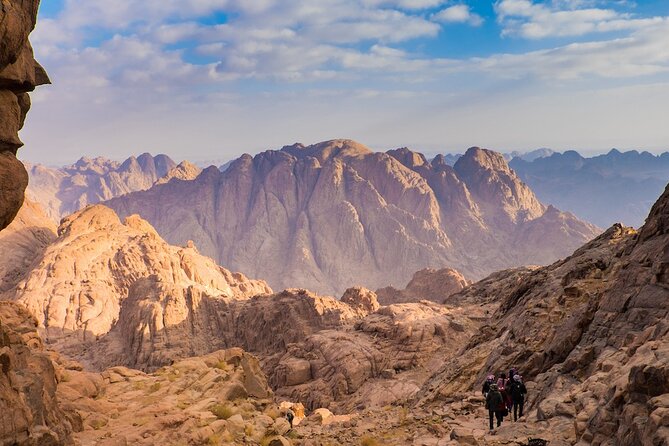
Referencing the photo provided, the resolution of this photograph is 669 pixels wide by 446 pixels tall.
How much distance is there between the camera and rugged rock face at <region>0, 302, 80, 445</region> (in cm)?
1092

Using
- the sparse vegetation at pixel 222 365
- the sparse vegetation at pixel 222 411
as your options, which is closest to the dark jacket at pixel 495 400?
the sparse vegetation at pixel 222 411

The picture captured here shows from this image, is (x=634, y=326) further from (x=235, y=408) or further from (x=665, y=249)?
(x=235, y=408)

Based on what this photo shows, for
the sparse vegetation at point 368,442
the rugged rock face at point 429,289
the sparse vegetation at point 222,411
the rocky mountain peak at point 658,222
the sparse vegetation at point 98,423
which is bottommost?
the rugged rock face at point 429,289

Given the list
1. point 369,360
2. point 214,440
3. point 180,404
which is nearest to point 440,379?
point 180,404

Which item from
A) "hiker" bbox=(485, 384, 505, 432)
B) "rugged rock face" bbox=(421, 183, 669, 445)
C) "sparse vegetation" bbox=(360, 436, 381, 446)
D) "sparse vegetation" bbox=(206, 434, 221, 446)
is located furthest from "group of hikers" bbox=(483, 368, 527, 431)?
"sparse vegetation" bbox=(206, 434, 221, 446)

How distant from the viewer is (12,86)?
1228 cm

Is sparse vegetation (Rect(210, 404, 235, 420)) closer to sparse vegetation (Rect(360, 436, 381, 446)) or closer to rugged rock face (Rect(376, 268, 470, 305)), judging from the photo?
sparse vegetation (Rect(360, 436, 381, 446))

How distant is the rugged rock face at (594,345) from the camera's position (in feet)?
39.2

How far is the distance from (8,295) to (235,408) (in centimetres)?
8363

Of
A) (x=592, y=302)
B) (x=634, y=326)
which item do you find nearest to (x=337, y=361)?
(x=592, y=302)

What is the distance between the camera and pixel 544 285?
35.2 m

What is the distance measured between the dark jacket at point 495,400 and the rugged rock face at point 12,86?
57.1ft

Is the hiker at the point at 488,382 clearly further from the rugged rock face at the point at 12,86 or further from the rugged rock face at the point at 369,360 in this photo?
the rugged rock face at the point at 369,360

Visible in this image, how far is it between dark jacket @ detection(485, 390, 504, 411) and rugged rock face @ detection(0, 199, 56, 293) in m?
96.4
